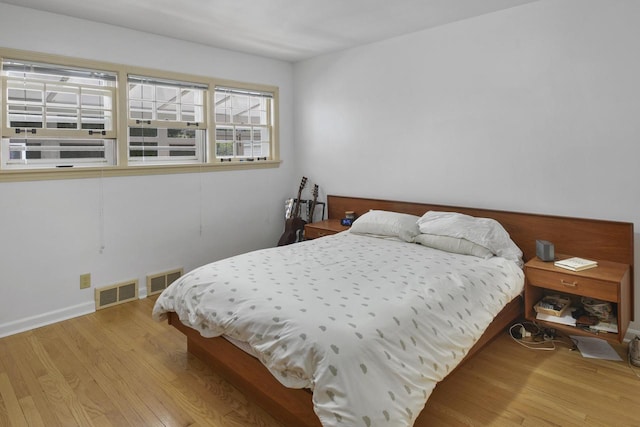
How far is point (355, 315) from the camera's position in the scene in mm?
1927

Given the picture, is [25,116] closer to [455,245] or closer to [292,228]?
[292,228]

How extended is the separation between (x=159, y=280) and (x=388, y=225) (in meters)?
2.22

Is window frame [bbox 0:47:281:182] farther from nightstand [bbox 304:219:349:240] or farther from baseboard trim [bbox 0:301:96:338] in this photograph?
baseboard trim [bbox 0:301:96:338]

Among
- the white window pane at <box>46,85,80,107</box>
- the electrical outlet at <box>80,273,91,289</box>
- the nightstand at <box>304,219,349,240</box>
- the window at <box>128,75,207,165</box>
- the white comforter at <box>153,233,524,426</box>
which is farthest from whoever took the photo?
the nightstand at <box>304,219,349,240</box>

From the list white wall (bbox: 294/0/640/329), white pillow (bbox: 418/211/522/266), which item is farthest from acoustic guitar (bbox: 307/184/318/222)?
white pillow (bbox: 418/211/522/266)

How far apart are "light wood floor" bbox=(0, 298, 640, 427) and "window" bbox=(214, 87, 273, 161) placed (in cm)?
223

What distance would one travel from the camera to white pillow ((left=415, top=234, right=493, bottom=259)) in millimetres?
3021

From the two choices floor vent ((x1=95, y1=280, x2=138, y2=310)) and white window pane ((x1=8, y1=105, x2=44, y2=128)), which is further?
floor vent ((x1=95, y1=280, x2=138, y2=310))

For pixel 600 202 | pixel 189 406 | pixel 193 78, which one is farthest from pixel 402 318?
pixel 193 78

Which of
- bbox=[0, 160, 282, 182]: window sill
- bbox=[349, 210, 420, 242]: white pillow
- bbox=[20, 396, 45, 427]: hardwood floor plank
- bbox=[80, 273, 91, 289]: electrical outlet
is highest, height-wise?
bbox=[0, 160, 282, 182]: window sill

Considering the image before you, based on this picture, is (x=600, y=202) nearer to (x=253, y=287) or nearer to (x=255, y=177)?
(x=253, y=287)

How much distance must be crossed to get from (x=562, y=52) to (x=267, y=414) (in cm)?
308

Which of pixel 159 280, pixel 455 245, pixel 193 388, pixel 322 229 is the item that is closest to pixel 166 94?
pixel 159 280

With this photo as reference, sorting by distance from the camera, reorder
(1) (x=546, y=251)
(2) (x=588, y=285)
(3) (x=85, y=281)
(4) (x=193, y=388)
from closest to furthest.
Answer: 1. (4) (x=193, y=388)
2. (2) (x=588, y=285)
3. (1) (x=546, y=251)
4. (3) (x=85, y=281)
